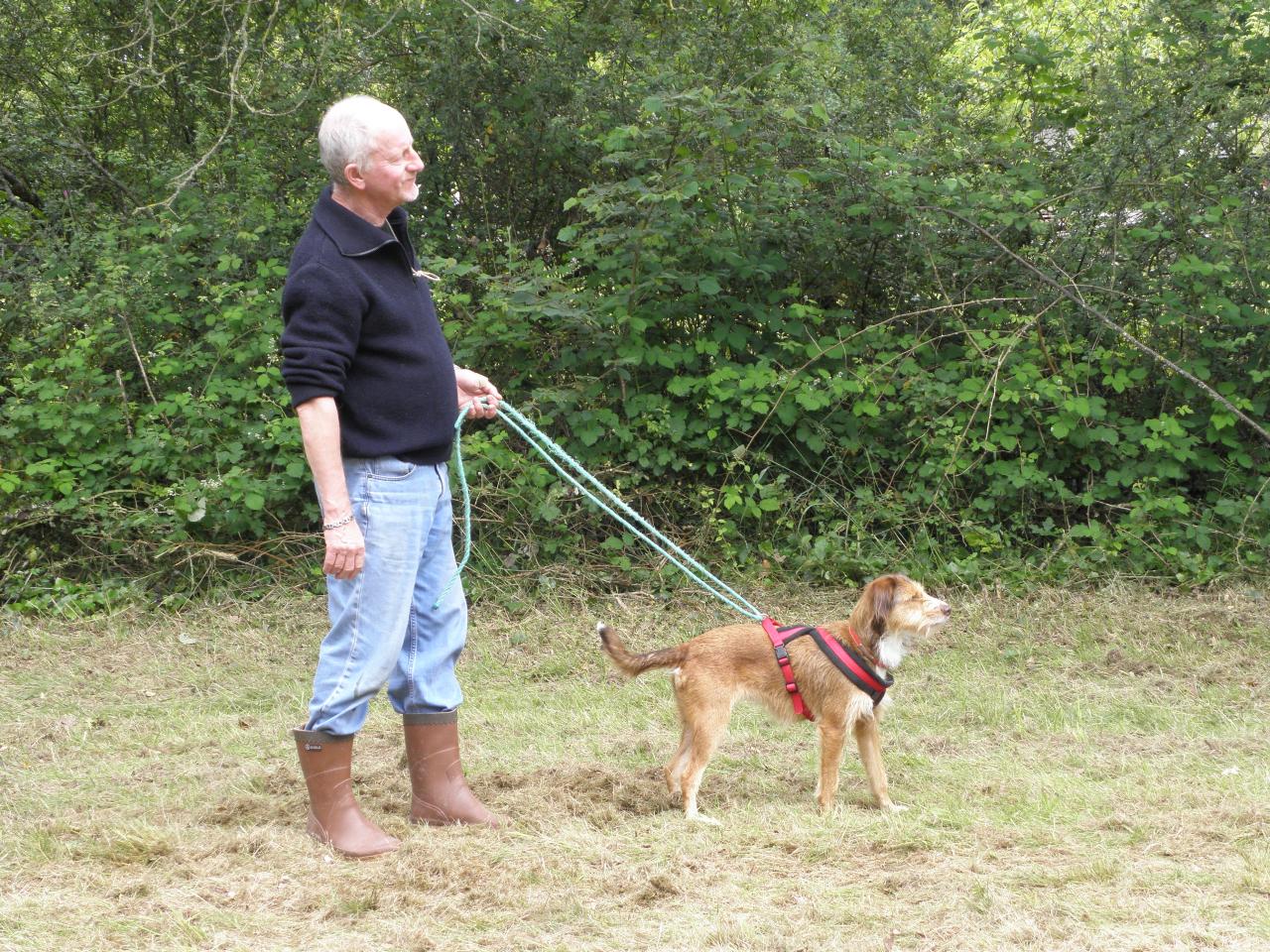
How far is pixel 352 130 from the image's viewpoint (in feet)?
12.4

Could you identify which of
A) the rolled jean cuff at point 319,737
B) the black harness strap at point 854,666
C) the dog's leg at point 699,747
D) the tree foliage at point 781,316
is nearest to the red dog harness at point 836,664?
the black harness strap at point 854,666

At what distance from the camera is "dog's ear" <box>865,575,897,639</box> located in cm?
457

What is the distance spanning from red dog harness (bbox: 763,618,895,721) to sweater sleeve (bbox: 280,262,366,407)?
1.87 meters

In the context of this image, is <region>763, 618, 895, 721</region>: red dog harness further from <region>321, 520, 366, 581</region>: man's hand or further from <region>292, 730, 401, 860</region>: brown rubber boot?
<region>321, 520, 366, 581</region>: man's hand

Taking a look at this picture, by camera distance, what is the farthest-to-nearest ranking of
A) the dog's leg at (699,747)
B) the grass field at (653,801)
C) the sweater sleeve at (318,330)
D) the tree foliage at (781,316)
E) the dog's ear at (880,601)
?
the tree foliage at (781,316)
the dog's ear at (880,601)
the dog's leg at (699,747)
the sweater sleeve at (318,330)
the grass field at (653,801)

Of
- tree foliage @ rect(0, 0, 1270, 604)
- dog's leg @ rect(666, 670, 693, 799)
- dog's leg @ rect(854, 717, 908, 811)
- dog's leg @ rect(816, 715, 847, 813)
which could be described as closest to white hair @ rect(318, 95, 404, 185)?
dog's leg @ rect(666, 670, 693, 799)

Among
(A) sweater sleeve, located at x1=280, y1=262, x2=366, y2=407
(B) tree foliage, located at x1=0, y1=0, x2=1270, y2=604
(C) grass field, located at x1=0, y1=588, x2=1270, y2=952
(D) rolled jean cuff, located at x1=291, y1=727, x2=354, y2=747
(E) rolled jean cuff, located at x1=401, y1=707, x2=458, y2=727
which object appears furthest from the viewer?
(B) tree foliage, located at x1=0, y1=0, x2=1270, y2=604

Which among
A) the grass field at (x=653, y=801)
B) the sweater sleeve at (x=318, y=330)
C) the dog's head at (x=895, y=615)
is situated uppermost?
the sweater sleeve at (x=318, y=330)

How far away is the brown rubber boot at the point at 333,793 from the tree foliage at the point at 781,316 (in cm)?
404

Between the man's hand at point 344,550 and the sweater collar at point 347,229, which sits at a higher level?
the sweater collar at point 347,229

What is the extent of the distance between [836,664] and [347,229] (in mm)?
2285

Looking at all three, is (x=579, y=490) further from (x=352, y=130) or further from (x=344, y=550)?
(x=352, y=130)

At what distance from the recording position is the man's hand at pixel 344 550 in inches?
147

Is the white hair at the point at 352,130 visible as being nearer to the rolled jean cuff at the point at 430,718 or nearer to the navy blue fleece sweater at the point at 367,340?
the navy blue fleece sweater at the point at 367,340
